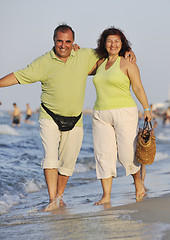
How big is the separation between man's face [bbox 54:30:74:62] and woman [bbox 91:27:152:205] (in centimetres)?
33

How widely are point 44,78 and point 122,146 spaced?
1067mm

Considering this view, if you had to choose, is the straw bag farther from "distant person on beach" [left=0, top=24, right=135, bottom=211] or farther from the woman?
"distant person on beach" [left=0, top=24, right=135, bottom=211]

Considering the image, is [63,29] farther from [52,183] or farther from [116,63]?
[52,183]

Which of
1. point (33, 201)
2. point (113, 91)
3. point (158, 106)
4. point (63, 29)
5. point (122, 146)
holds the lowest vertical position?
point (158, 106)

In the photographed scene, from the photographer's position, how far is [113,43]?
4.41m

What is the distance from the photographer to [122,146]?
446 centimetres

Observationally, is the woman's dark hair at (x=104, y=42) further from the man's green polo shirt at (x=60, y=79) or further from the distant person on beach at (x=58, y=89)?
the man's green polo shirt at (x=60, y=79)

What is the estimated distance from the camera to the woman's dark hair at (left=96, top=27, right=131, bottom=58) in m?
4.44

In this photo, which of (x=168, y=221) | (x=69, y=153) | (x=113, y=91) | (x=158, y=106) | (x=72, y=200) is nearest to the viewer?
(x=168, y=221)

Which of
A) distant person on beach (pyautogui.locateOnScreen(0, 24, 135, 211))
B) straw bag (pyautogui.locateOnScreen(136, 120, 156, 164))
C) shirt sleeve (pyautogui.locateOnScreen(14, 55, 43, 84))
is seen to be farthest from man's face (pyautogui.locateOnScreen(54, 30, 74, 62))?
straw bag (pyautogui.locateOnScreen(136, 120, 156, 164))

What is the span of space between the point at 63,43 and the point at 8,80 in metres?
0.67

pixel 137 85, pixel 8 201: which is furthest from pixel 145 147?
pixel 8 201

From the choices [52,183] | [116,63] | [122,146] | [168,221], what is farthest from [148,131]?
[168,221]

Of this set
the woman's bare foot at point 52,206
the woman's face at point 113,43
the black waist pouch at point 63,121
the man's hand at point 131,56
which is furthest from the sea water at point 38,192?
the woman's face at point 113,43
